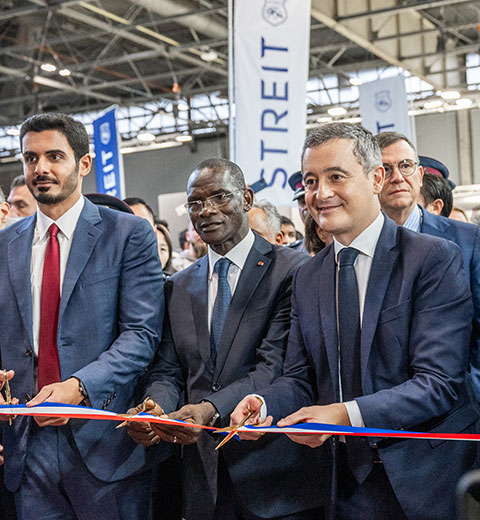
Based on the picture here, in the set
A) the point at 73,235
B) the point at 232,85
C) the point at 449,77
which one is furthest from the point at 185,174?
the point at 73,235

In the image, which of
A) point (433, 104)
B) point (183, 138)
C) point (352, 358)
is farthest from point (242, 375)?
point (183, 138)

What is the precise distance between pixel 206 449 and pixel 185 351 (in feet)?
1.14

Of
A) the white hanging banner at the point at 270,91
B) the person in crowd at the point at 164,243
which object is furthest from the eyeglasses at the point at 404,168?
the person in crowd at the point at 164,243

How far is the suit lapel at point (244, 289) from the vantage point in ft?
8.58

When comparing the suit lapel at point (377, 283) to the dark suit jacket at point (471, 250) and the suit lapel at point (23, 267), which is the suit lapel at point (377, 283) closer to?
the dark suit jacket at point (471, 250)

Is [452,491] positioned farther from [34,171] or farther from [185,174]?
[185,174]

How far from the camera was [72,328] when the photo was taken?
8.46ft

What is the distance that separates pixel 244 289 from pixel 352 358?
0.57 meters

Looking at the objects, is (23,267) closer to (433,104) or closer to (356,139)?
(356,139)

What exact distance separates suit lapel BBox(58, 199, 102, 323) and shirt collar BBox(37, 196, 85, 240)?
2 cm

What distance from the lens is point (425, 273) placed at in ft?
7.20

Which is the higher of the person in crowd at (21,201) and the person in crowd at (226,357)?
the person in crowd at (21,201)

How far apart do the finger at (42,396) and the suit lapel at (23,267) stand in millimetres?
248

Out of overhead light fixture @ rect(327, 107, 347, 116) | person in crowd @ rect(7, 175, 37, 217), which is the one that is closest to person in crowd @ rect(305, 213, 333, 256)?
person in crowd @ rect(7, 175, 37, 217)
